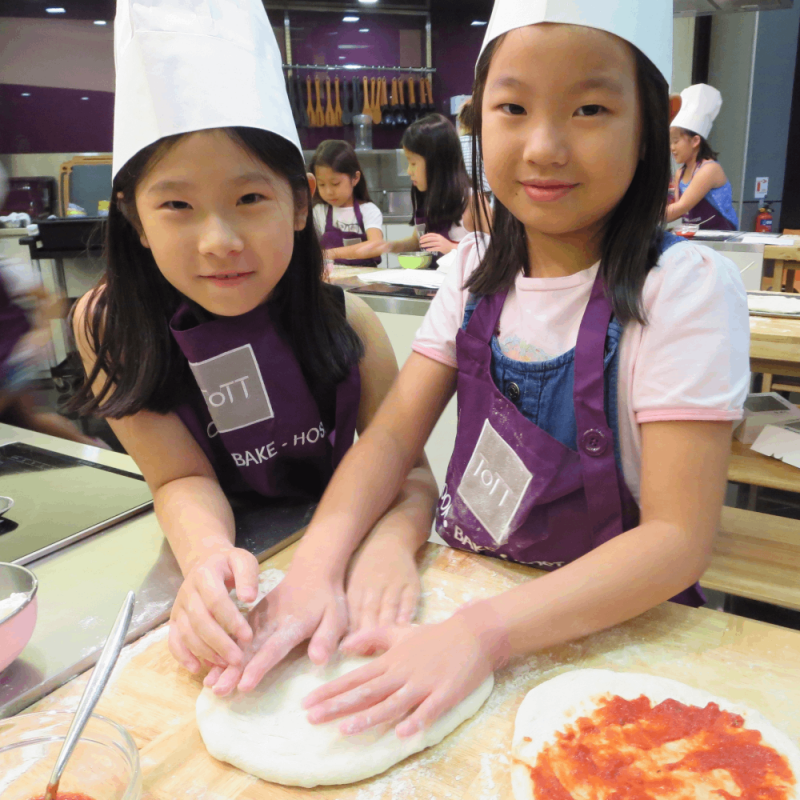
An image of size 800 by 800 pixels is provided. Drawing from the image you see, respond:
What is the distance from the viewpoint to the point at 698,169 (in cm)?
445

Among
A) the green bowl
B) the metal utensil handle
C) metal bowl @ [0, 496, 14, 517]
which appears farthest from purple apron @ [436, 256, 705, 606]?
the green bowl

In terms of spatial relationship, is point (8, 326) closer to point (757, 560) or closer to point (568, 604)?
point (568, 604)

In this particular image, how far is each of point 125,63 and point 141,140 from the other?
0.11 m

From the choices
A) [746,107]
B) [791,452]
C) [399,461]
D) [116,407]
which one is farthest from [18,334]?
[746,107]

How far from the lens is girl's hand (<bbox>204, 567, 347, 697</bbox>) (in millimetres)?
614

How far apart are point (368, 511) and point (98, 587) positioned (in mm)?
337

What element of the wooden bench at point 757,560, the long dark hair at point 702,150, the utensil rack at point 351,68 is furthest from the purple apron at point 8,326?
the utensil rack at point 351,68

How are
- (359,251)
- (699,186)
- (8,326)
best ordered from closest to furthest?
(8,326) → (359,251) → (699,186)

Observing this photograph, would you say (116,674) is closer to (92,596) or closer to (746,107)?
(92,596)

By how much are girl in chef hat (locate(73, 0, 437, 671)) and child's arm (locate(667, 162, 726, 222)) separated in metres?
3.93

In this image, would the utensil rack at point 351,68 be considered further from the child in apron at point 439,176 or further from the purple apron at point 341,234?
the child in apron at point 439,176

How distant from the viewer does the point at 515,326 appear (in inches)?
36.1

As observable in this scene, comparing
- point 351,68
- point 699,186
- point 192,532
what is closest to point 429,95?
point 351,68

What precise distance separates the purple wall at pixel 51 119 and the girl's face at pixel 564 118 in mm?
5399
